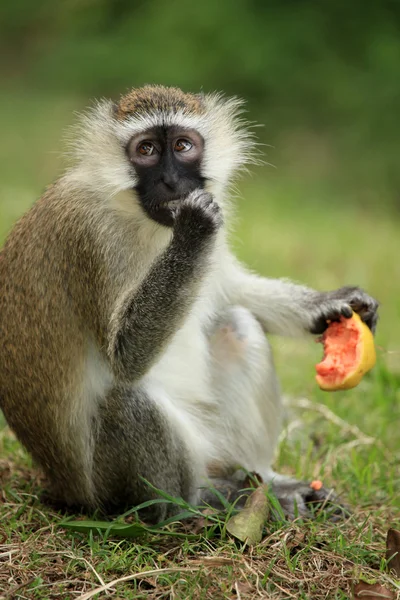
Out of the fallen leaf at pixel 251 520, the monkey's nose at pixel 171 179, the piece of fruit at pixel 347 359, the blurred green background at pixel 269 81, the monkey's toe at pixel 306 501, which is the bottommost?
the fallen leaf at pixel 251 520

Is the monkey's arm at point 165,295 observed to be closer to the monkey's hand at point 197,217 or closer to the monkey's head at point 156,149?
the monkey's hand at point 197,217

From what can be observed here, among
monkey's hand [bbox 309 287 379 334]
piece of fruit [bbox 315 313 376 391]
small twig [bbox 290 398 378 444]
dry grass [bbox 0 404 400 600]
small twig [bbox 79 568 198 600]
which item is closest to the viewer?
small twig [bbox 79 568 198 600]

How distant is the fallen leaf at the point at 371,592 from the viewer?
3.50m

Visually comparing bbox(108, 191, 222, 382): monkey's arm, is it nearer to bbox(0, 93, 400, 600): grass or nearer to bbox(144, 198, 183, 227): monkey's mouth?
bbox(144, 198, 183, 227): monkey's mouth

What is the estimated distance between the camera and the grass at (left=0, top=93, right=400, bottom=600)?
3.62m

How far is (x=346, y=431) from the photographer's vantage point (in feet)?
18.2

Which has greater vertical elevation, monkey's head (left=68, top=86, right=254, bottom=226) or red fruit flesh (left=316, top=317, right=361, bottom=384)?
monkey's head (left=68, top=86, right=254, bottom=226)

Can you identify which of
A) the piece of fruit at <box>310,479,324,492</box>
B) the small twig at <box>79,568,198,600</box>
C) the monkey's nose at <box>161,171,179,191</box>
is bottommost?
the small twig at <box>79,568,198,600</box>

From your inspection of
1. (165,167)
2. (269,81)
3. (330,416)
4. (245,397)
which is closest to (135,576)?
(245,397)

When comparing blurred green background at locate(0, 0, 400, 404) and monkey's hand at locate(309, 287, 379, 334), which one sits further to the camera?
blurred green background at locate(0, 0, 400, 404)

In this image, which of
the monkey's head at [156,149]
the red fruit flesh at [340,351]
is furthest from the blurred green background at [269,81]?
the monkey's head at [156,149]

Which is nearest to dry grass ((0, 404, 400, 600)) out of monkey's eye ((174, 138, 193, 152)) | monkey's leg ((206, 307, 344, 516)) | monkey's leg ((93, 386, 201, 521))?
monkey's leg ((93, 386, 201, 521))

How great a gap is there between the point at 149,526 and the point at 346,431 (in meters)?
1.76

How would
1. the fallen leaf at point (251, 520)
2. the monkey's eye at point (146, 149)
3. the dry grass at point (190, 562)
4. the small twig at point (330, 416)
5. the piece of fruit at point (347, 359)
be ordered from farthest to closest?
the small twig at point (330, 416), the piece of fruit at point (347, 359), the monkey's eye at point (146, 149), the fallen leaf at point (251, 520), the dry grass at point (190, 562)
